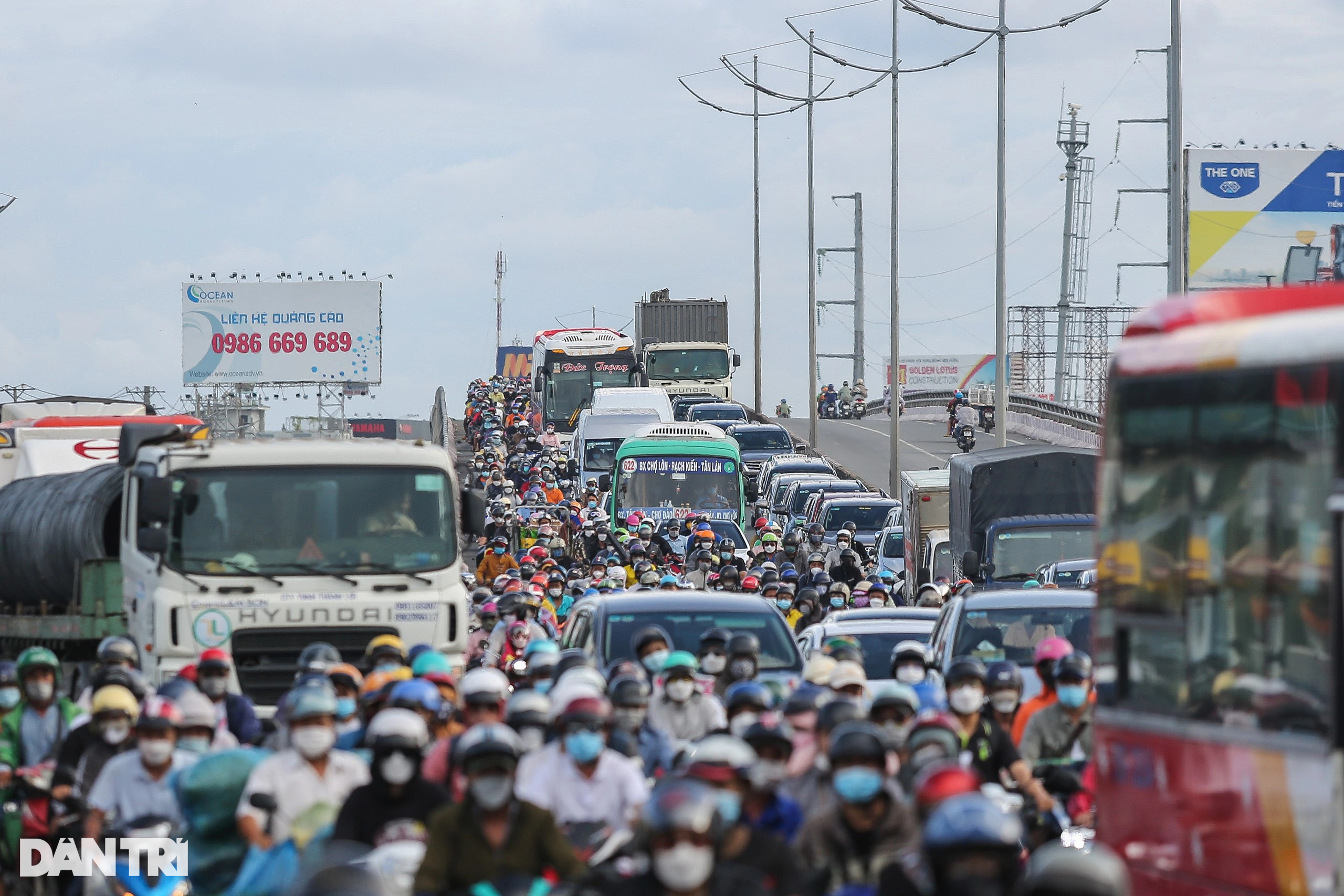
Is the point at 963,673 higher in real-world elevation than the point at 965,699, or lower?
higher

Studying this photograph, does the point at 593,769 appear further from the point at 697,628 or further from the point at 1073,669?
the point at 697,628

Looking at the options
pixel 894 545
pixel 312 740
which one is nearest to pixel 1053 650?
pixel 312 740

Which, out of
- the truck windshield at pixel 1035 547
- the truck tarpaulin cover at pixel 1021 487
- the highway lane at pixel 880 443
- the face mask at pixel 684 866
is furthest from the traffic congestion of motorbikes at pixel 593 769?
the highway lane at pixel 880 443

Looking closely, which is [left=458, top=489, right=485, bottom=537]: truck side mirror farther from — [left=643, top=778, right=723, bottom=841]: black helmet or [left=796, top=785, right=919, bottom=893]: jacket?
[left=643, top=778, right=723, bottom=841]: black helmet

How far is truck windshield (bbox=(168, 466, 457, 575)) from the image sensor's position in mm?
15195

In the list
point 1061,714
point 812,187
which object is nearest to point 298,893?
point 1061,714

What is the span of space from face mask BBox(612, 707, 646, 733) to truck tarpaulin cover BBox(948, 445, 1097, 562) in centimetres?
1608

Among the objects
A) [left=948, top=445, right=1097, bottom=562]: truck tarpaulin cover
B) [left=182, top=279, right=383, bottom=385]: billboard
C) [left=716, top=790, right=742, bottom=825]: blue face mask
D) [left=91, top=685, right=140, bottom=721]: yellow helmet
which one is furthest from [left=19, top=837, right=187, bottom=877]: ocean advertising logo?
[left=182, top=279, right=383, bottom=385]: billboard

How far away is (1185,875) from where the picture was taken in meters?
8.34

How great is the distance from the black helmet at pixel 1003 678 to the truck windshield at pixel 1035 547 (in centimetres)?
1211

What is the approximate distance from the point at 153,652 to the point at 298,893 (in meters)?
9.73

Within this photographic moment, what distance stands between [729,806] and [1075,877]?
1874 millimetres

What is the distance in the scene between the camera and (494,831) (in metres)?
7.62

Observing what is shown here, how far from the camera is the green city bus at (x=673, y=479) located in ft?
114
